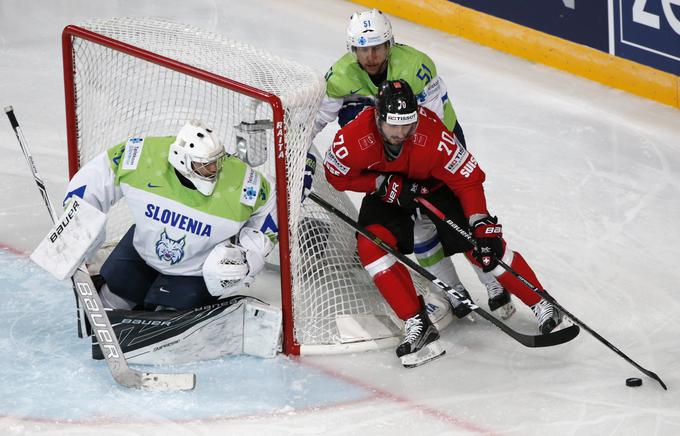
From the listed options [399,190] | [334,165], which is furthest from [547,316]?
[334,165]

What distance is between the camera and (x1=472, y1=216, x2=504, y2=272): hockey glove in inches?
166

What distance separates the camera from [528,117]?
619 centimetres

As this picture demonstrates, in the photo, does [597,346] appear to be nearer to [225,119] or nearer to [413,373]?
[413,373]

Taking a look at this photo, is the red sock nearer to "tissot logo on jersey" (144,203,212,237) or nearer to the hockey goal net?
the hockey goal net

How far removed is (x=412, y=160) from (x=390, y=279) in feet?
1.34

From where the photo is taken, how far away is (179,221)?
13.7ft

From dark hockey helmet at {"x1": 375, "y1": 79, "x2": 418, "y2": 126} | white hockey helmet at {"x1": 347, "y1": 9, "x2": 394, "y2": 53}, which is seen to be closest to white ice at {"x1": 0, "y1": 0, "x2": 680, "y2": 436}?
dark hockey helmet at {"x1": 375, "y1": 79, "x2": 418, "y2": 126}

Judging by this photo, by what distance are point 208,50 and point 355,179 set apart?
0.66m

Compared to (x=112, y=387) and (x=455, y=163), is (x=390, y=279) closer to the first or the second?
(x=455, y=163)

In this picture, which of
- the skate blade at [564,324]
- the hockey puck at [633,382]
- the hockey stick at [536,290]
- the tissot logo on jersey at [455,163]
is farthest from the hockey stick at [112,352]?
the hockey puck at [633,382]

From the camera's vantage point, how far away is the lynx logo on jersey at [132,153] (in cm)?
418

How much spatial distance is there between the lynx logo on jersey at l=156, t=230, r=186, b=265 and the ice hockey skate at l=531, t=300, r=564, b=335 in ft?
4.02

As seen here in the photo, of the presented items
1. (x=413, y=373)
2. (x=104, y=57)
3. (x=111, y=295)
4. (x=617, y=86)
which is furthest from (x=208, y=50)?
(x=617, y=86)

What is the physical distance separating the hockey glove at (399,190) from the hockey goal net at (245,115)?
313 mm
